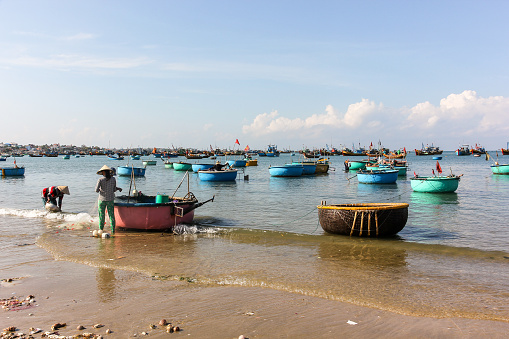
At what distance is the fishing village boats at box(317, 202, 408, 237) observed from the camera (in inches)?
441

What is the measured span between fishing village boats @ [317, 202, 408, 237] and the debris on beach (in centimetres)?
822

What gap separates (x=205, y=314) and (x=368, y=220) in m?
7.00

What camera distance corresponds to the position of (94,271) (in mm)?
8031

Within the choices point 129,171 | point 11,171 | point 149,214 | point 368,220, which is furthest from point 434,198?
point 11,171

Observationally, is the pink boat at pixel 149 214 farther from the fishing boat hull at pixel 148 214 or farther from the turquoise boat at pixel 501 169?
the turquoise boat at pixel 501 169

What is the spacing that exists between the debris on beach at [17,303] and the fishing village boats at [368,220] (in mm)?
8222

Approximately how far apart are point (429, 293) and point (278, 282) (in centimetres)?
272

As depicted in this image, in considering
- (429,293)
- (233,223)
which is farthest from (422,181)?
(429,293)

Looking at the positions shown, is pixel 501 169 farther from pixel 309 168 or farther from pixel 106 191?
pixel 106 191

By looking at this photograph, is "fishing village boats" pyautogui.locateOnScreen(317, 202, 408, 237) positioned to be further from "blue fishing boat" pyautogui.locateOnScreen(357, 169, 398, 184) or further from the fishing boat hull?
"blue fishing boat" pyautogui.locateOnScreen(357, 169, 398, 184)

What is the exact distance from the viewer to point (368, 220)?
11.2 metres

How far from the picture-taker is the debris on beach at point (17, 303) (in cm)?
584

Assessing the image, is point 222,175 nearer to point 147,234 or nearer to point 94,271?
point 147,234

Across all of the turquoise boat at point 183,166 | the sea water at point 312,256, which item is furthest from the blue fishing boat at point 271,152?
the sea water at point 312,256
